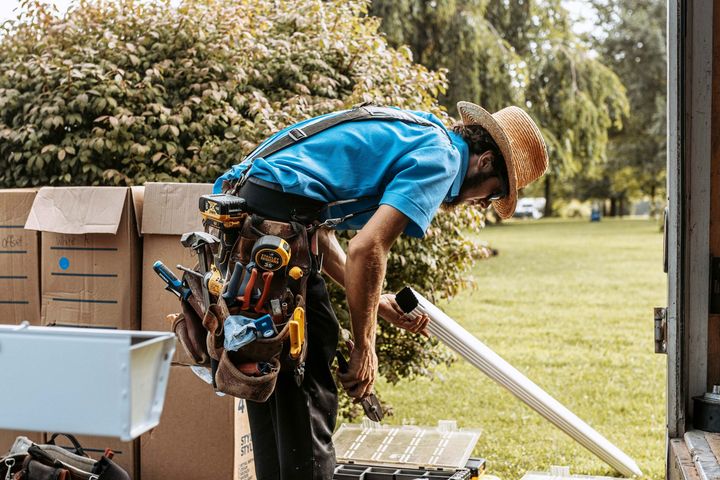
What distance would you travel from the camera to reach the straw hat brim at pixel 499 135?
3082mm

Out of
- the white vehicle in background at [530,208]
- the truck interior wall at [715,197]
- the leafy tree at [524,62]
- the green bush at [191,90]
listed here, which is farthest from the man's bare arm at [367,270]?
the white vehicle in background at [530,208]

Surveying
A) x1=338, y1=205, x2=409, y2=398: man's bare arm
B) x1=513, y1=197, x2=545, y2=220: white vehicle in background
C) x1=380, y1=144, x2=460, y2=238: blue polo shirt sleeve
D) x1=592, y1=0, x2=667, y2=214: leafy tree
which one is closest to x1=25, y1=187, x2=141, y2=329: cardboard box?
x1=338, y1=205, x2=409, y2=398: man's bare arm

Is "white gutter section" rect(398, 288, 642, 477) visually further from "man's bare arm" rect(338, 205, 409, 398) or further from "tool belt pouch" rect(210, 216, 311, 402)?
"tool belt pouch" rect(210, 216, 311, 402)

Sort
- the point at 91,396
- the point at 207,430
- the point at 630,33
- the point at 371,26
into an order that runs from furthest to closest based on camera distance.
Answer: the point at 630,33 → the point at 371,26 → the point at 207,430 → the point at 91,396

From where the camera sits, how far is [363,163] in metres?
2.94

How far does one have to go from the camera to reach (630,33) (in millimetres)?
34438

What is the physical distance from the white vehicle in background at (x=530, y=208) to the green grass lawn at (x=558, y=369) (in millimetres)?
33489

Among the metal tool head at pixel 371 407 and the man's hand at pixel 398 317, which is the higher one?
the man's hand at pixel 398 317

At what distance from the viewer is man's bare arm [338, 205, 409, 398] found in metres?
2.74

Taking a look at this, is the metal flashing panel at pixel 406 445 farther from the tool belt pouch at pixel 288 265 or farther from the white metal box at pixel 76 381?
the white metal box at pixel 76 381

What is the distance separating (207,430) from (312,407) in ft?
3.31

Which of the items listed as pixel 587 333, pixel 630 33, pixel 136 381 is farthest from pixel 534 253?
pixel 136 381

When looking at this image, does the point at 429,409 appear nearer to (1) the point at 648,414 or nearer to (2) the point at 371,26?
(1) the point at 648,414

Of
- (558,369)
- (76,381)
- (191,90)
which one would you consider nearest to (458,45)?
(558,369)
